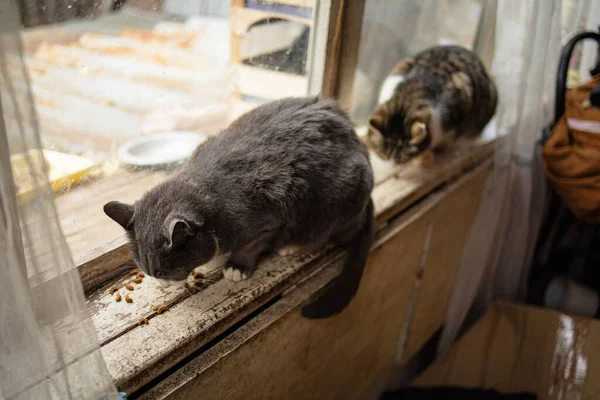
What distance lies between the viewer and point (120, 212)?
0.87 m

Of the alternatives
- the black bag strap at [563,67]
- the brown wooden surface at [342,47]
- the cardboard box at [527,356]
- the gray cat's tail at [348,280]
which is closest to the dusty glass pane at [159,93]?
Result: the brown wooden surface at [342,47]

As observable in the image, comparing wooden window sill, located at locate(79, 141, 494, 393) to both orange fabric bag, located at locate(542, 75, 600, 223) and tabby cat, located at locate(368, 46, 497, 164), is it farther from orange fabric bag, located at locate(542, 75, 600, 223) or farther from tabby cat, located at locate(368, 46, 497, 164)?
orange fabric bag, located at locate(542, 75, 600, 223)

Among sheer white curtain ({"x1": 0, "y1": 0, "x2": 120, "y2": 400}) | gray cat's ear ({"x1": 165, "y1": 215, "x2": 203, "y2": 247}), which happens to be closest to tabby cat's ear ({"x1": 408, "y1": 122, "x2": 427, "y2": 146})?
gray cat's ear ({"x1": 165, "y1": 215, "x2": 203, "y2": 247})

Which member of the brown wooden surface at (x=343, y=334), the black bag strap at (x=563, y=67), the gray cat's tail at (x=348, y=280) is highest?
the black bag strap at (x=563, y=67)

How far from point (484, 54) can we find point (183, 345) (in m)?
1.70

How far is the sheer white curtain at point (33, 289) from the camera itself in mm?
517

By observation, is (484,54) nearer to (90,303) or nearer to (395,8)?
(395,8)

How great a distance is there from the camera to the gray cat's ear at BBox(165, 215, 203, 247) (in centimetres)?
82

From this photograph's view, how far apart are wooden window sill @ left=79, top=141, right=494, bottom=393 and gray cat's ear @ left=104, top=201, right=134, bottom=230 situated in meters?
0.15

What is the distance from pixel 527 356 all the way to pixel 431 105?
96cm

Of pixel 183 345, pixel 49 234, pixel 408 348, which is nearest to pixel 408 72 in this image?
pixel 408 348

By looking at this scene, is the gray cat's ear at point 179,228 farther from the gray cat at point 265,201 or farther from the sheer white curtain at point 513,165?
the sheer white curtain at point 513,165

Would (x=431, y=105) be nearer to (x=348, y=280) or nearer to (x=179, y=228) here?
(x=348, y=280)

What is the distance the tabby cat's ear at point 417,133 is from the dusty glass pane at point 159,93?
0.39 metres
